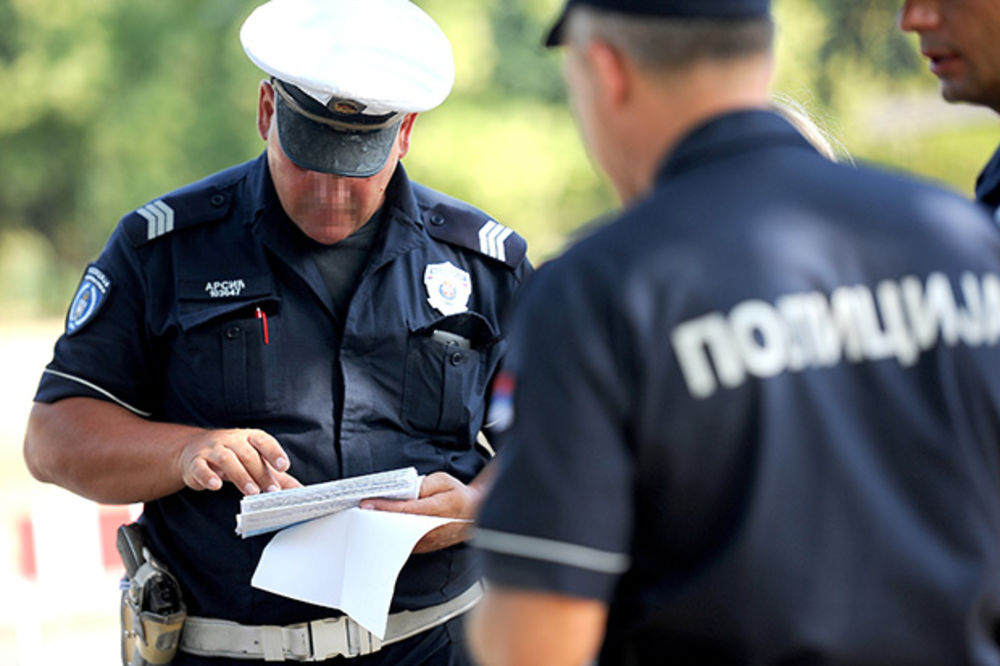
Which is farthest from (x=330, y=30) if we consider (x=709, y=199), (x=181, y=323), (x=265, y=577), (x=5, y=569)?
(x=5, y=569)

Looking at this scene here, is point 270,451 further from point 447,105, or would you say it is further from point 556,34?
point 447,105

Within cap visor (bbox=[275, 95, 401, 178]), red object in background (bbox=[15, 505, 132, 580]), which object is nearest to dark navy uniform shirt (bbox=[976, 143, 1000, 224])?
cap visor (bbox=[275, 95, 401, 178])

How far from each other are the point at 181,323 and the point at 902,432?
163 centimetres

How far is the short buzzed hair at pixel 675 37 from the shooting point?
1.43 meters

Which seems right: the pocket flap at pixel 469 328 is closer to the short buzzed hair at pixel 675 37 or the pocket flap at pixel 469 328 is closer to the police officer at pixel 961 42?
the police officer at pixel 961 42

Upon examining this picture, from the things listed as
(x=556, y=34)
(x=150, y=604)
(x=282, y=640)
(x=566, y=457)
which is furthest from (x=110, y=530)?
(x=566, y=457)

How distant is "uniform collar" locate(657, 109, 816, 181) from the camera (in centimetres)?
146

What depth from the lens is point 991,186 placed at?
2.45 m

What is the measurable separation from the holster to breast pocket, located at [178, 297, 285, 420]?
35cm

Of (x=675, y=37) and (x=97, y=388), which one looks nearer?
(x=675, y=37)

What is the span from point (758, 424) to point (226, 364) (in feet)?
4.97

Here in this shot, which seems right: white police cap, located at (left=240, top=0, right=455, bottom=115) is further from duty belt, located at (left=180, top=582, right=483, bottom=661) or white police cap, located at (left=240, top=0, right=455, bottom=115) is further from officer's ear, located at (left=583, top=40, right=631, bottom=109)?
officer's ear, located at (left=583, top=40, right=631, bottom=109)

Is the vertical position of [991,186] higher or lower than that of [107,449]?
higher

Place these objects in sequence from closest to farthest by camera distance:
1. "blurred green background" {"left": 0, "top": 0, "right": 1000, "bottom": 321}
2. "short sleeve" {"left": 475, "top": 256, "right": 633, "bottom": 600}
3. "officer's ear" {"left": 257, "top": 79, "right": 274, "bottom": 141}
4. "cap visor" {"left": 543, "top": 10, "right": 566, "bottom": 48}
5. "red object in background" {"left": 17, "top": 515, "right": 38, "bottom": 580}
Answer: "short sleeve" {"left": 475, "top": 256, "right": 633, "bottom": 600} < "cap visor" {"left": 543, "top": 10, "right": 566, "bottom": 48} < "officer's ear" {"left": 257, "top": 79, "right": 274, "bottom": 141} < "red object in background" {"left": 17, "top": 515, "right": 38, "bottom": 580} < "blurred green background" {"left": 0, "top": 0, "right": 1000, "bottom": 321}
